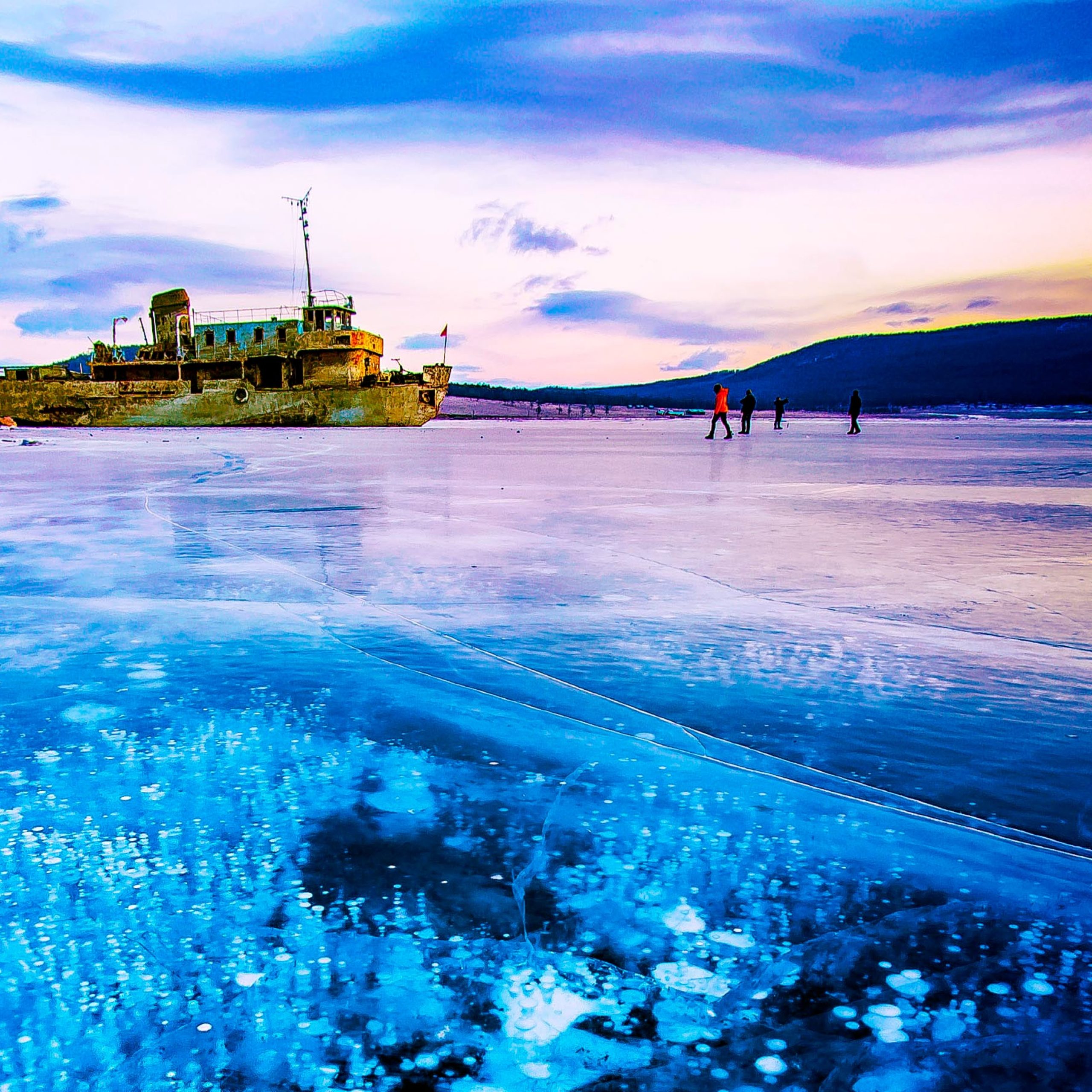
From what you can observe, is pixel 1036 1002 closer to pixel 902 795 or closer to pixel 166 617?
pixel 902 795

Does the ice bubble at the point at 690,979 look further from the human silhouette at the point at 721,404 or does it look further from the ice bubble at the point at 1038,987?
the human silhouette at the point at 721,404

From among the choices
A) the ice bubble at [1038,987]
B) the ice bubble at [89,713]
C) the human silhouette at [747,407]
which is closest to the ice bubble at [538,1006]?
the ice bubble at [1038,987]

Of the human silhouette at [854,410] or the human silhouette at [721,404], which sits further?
the human silhouette at [854,410]

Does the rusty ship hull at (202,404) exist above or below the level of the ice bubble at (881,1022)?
above

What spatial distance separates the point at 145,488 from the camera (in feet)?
32.9

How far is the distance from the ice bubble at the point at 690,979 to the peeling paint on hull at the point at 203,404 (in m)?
44.8

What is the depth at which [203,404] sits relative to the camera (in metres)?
45.0

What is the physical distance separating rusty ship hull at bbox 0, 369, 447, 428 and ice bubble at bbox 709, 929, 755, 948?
44.7m

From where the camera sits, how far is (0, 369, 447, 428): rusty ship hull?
4453 cm

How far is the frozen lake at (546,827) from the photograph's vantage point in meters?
1.21

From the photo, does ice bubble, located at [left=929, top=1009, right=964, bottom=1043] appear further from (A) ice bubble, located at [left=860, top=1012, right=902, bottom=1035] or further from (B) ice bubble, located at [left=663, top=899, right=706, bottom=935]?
(B) ice bubble, located at [left=663, top=899, right=706, bottom=935]

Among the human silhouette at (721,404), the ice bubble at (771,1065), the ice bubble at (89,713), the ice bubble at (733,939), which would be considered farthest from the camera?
the human silhouette at (721,404)

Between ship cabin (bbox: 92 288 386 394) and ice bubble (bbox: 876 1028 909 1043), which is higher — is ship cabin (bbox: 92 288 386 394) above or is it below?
above

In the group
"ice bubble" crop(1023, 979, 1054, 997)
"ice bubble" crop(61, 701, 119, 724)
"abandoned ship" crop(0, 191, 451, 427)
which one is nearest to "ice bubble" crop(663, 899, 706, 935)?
"ice bubble" crop(1023, 979, 1054, 997)
